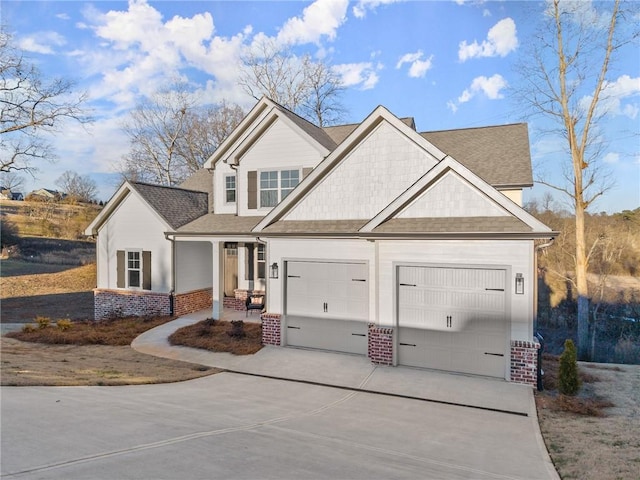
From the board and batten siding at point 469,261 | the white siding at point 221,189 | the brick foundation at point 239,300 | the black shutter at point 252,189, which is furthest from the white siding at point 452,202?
the white siding at point 221,189

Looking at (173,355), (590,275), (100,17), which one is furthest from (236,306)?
(590,275)

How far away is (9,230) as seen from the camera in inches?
1297

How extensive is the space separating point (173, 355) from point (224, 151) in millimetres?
8825

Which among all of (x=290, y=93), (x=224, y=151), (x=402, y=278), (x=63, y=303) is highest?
(x=290, y=93)

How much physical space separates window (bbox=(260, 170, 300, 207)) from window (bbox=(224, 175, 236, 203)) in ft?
6.02

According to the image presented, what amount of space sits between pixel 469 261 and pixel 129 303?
546 inches

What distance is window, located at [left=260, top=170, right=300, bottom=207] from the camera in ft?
48.6

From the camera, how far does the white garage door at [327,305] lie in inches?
417

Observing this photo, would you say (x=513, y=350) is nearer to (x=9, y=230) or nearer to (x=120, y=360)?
(x=120, y=360)

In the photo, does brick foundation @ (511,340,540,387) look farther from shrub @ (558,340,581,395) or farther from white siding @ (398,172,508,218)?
white siding @ (398,172,508,218)

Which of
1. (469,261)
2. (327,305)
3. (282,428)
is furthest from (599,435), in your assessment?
(327,305)

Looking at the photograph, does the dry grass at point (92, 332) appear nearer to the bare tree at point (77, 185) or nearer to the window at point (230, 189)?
the window at point (230, 189)

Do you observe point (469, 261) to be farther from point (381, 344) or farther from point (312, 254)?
point (312, 254)

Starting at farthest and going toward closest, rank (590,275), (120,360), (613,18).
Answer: (590,275), (613,18), (120,360)
